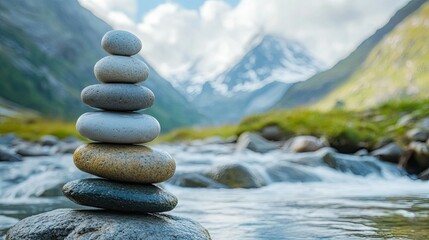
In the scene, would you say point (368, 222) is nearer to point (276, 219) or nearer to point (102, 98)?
point (276, 219)

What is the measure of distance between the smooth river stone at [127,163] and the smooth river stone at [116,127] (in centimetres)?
12

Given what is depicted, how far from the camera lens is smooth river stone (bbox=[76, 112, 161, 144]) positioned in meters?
6.38

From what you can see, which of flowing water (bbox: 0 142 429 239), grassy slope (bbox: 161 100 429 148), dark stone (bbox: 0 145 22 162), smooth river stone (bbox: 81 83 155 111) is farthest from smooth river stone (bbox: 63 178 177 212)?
grassy slope (bbox: 161 100 429 148)

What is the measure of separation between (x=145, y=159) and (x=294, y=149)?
17898mm

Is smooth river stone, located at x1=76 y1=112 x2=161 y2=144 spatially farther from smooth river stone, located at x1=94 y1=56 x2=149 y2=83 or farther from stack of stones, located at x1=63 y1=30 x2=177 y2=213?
smooth river stone, located at x1=94 y1=56 x2=149 y2=83

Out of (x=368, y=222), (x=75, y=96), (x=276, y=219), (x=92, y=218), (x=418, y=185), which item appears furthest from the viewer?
(x=75, y=96)

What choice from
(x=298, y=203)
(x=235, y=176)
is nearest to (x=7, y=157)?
(x=235, y=176)

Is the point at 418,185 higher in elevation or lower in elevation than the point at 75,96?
lower

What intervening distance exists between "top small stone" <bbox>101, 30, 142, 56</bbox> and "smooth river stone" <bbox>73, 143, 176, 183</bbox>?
1284 millimetres

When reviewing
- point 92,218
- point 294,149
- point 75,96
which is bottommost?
point 92,218

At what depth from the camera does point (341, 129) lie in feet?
81.2

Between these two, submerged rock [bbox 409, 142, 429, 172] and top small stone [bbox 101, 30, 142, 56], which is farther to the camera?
submerged rock [bbox 409, 142, 429, 172]

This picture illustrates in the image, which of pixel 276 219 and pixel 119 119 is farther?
pixel 276 219

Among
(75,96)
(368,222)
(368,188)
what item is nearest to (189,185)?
(368,188)
